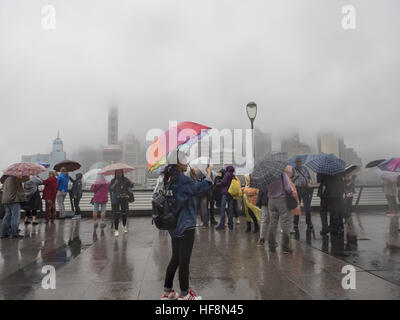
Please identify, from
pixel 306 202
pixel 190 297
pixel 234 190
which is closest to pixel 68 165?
pixel 234 190

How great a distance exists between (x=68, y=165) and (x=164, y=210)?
376 inches

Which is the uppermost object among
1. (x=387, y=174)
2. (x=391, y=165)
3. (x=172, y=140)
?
(x=172, y=140)

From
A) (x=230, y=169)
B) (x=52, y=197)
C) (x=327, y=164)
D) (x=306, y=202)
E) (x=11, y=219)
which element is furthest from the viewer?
(x=52, y=197)

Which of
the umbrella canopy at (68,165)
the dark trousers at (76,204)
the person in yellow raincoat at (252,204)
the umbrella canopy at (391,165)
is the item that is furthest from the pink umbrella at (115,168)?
the umbrella canopy at (391,165)

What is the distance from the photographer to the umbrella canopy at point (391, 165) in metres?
8.36

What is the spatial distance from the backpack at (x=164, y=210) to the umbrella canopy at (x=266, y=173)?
107 inches

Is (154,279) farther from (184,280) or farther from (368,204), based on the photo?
(368,204)

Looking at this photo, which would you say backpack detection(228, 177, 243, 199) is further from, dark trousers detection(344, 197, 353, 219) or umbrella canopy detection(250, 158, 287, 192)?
dark trousers detection(344, 197, 353, 219)

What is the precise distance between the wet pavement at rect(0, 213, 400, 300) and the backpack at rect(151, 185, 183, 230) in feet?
3.31

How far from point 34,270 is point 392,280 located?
5.59 m

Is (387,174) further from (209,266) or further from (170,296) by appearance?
(170,296)

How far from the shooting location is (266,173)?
5.84 m
